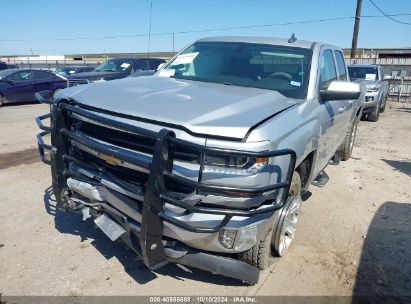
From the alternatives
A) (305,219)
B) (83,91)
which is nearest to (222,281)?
(305,219)

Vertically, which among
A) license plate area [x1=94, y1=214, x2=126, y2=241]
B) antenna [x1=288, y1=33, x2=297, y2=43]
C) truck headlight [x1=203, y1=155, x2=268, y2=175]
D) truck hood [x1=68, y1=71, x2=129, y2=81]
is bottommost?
license plate area [x1=94, y1=214, x2=126, y2=241]

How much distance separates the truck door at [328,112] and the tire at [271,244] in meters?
0.66

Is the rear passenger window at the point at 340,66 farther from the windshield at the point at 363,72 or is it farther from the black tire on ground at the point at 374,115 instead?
the windshield at the point at 363,72

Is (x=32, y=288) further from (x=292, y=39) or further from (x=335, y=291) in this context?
(x=292, y=39)

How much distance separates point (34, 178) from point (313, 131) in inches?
158

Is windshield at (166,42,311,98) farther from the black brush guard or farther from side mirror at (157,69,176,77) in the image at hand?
the black brush guard

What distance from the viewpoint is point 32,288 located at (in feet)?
10.3

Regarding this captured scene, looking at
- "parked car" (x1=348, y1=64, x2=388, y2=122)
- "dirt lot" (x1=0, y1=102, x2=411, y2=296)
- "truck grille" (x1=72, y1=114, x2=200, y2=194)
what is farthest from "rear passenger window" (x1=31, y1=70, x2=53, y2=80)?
"truck grille" (x1=72, y1=114, x2=200, y2=194)

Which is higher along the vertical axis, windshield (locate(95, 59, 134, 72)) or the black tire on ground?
windshield (locate(95, 59, 134, 72))

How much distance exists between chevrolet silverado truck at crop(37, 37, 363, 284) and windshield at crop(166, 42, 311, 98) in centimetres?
3

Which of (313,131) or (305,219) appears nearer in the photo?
(313,131)

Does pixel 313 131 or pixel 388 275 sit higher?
pixel 313 131

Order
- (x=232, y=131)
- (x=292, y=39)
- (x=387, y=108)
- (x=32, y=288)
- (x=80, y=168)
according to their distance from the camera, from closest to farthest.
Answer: (x=232, y=131) → (x=32, y=288) → (x=80, y=168) → (x=292, y=39) → (x=387, y=108)

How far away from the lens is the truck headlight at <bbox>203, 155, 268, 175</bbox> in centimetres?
267
